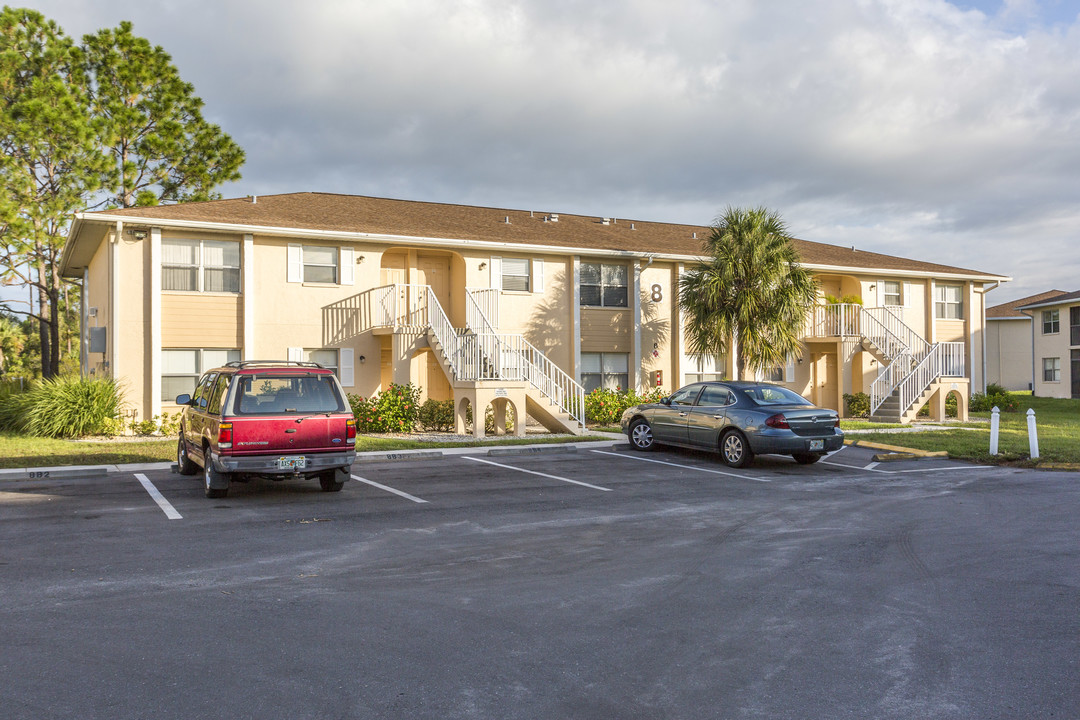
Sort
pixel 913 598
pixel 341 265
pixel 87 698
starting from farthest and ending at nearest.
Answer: pixel 341 265
pixel 913 598
pixel 87 698

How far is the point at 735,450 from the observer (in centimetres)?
1448

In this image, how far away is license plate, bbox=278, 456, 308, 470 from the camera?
1048 cm

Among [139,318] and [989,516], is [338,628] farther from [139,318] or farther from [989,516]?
[139,318]

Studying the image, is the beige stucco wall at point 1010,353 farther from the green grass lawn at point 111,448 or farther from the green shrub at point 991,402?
the green grass lawn at point 111,448

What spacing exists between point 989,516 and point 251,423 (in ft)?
29.4

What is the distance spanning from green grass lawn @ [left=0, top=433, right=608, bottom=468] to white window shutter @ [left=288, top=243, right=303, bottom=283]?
4799mm

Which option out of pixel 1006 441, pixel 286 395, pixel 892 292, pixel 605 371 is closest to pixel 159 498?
pixel 286 395

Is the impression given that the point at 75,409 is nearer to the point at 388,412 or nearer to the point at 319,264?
the point at 319,264

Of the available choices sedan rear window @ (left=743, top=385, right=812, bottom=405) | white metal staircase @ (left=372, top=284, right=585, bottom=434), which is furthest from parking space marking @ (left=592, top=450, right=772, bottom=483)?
white metal staircase @ (left=372, top=284, right=585, bottom=434)

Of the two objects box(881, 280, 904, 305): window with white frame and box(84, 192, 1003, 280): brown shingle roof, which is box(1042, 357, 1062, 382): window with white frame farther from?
box(881, 280, 904, 305): window with white frame

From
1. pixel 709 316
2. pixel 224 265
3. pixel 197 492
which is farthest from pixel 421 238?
pixel 197 492

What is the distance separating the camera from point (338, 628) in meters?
5.47

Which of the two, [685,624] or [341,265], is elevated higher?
[341,265]

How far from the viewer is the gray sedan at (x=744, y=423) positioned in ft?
45.9
